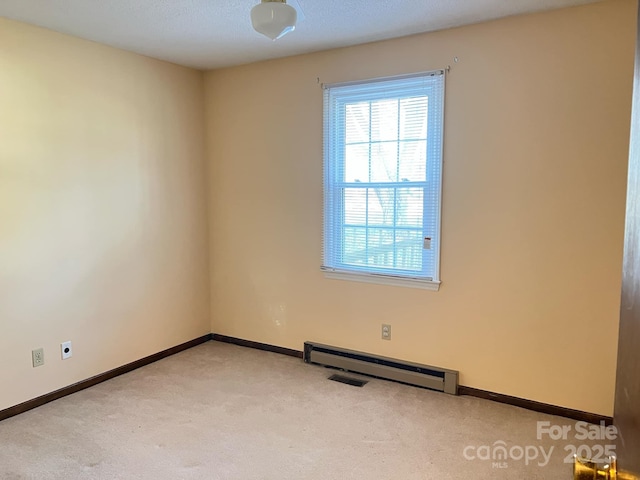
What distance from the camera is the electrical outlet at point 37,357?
2.91 m

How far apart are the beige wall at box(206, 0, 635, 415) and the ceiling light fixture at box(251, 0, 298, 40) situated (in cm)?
143

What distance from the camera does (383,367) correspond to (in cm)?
333

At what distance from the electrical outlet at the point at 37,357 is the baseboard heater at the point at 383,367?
5.93ft

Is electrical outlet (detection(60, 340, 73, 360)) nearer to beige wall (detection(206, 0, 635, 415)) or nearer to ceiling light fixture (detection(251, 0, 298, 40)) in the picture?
beige wall (detection(206, 0, 635, 415))

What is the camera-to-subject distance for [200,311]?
4.15 m

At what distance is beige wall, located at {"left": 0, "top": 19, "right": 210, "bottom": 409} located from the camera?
2.78m

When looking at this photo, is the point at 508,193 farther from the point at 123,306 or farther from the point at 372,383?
the point at 123,306

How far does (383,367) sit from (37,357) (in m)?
2.29

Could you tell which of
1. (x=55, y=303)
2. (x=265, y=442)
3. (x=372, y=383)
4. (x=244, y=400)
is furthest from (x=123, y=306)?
(x=372, y=383)

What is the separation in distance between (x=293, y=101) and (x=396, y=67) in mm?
853

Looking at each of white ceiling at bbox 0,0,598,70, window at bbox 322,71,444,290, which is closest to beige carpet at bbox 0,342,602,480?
window at bbox 322,71,444,290

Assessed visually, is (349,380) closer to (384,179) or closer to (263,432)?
(263,432)

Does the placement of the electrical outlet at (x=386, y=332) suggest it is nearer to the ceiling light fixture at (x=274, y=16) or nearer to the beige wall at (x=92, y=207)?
the beige wall at (x=92, y=207)

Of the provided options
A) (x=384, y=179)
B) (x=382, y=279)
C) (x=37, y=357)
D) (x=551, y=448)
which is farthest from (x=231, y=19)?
(x=551, y=448)
